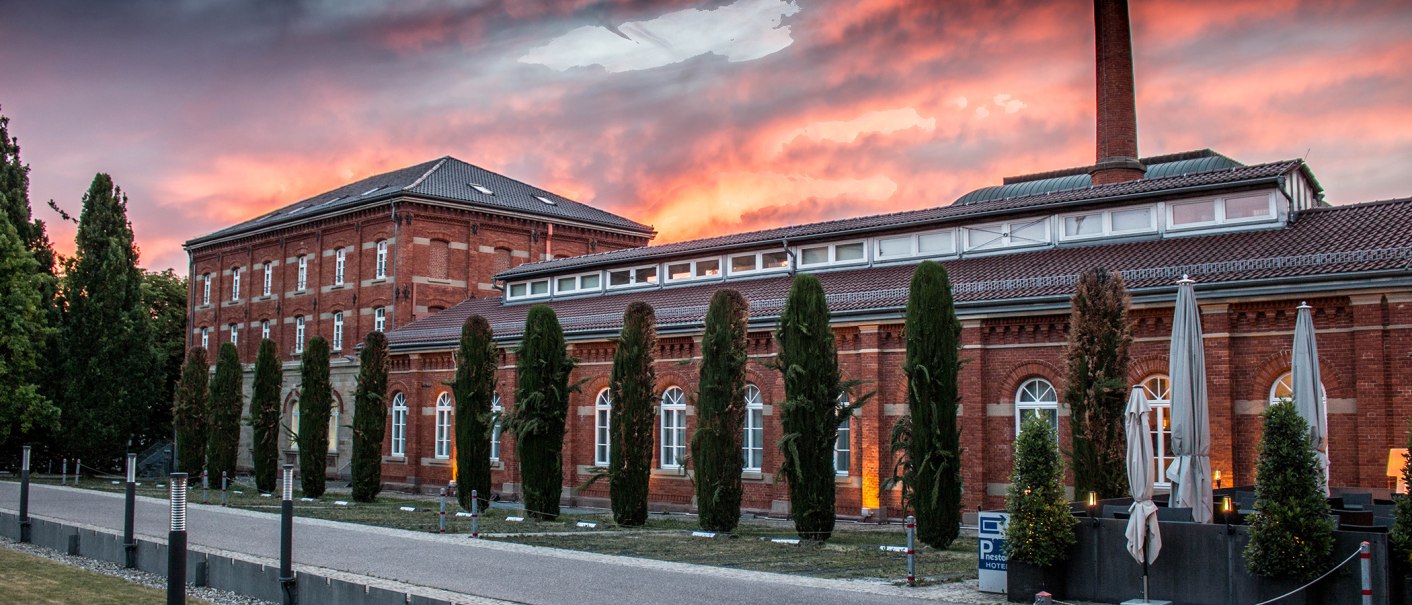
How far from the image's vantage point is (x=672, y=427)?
3058 cm

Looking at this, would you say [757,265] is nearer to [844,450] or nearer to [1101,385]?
[844,450]

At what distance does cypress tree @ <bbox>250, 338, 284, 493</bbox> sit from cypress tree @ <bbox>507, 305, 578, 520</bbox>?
13358 millimetres

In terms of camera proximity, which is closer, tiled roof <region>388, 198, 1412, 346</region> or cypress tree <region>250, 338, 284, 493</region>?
tiled roof <region>388, 198, 1412, 346</region>

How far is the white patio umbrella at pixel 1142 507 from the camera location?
45.2 ft

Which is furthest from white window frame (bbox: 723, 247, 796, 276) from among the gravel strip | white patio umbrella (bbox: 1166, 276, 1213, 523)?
the gravel strip

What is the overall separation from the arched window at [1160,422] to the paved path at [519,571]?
8629mm

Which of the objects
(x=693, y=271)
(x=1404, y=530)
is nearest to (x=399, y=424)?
(x=693, y=271)

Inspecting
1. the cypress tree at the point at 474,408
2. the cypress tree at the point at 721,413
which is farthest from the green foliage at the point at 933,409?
the cypress tree at the point at 474,408

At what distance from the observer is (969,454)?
24.7 metres

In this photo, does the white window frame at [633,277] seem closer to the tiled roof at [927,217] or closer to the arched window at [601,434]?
the tiled roof at [927,217]

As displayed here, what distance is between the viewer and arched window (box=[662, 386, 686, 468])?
1196 inches

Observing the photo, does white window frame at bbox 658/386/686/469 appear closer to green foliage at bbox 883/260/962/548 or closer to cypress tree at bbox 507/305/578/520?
cypress tree at bbox 507/305/578/520

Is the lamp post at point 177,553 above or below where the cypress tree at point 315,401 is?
below

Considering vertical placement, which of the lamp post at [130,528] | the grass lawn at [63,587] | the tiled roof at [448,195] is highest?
the tiled roof at [448,195]
